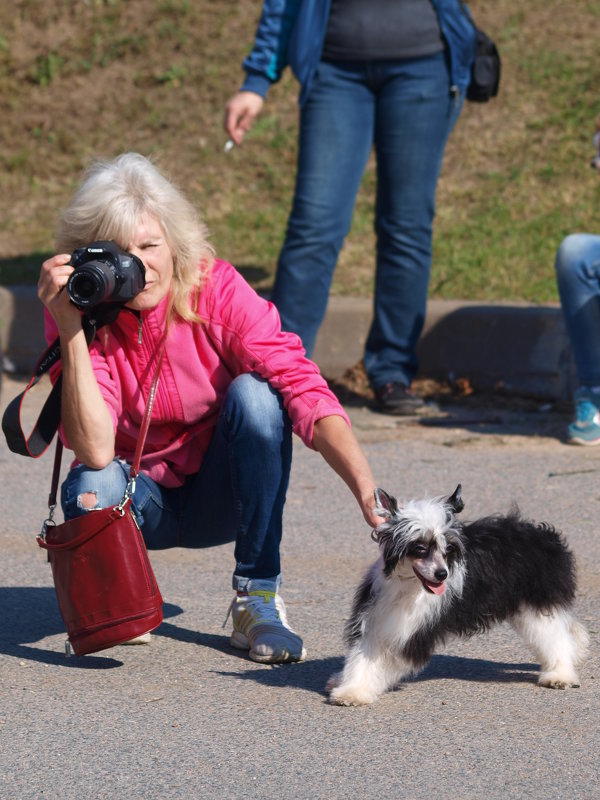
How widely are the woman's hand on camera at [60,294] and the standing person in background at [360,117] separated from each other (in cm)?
281

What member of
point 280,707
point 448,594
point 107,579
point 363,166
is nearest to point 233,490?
point 107,579

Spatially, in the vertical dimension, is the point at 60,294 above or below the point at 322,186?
above

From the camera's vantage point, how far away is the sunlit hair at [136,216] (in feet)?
11.1

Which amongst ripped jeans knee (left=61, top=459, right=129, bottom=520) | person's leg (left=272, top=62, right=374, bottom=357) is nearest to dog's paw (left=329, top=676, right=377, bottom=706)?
ripped jeans knee (left=61, top=459, right=129, bottom=520)

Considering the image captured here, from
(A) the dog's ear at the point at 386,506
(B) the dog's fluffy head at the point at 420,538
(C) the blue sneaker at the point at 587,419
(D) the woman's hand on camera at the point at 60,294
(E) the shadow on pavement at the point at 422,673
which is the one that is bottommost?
(C) the blue sneaker at the point at 587,419

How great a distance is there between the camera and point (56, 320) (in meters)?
3.29

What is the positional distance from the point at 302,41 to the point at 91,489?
3222 millimetres

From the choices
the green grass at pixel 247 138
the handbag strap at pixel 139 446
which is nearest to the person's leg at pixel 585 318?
the green grass at pixel 247 138

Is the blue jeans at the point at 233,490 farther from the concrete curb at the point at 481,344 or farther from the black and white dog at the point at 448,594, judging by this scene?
the concrete curb at the point at 481,344

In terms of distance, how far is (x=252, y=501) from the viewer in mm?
3523

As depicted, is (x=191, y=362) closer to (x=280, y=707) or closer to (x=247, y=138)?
(x=280, y=707)

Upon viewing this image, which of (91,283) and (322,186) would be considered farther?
(322,186)

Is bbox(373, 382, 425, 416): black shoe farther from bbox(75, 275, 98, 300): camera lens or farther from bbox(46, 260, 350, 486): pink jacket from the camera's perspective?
bbox(75, 275, 98, 300): camera lens

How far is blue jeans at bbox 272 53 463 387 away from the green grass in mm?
1131
